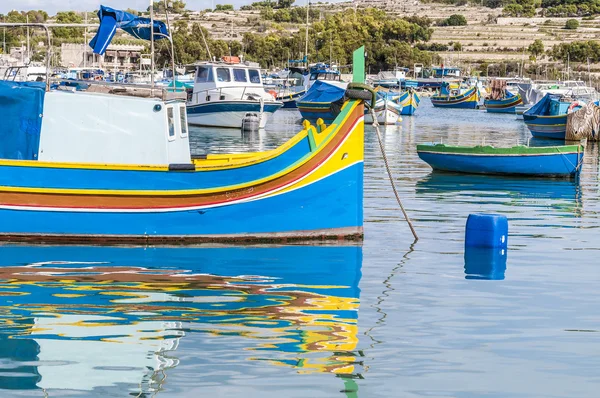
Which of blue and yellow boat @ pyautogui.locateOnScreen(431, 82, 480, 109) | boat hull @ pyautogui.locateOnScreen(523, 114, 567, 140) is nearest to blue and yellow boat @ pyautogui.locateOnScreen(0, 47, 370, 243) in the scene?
boat hull @ pyautogui.locateOnScreen(523, 114, 567, 140)

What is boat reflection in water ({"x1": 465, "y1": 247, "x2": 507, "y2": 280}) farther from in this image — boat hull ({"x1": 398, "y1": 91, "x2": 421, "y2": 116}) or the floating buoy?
boat hull ({"x1": 398, "y1": 91, "x2": 421, "y2": 116})

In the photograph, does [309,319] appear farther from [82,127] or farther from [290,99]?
[290,99]

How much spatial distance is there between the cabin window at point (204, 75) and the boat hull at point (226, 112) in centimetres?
115

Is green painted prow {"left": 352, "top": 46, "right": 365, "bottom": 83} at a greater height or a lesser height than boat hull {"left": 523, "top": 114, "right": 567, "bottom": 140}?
greater

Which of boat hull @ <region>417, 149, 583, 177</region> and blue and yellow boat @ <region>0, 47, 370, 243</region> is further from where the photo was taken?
boat hull @ <region>417, 149, 583, 177</region>

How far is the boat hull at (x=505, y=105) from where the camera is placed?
85.3 metres

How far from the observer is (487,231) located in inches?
669

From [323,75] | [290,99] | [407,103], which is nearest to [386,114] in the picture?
[407,103]

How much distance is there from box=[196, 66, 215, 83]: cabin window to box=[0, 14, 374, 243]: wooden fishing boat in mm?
33260

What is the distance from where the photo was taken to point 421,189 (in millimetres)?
26531

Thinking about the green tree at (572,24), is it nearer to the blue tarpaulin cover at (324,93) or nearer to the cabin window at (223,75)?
the blue tarpaulin cover at (324,93)

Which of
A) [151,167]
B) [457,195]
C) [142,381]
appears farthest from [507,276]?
[457,195]

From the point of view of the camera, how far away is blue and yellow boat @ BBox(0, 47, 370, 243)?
15586mm

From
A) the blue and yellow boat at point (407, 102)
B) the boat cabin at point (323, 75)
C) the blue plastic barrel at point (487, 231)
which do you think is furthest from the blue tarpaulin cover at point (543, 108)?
the blue plastic barrel at point (487, 231)
